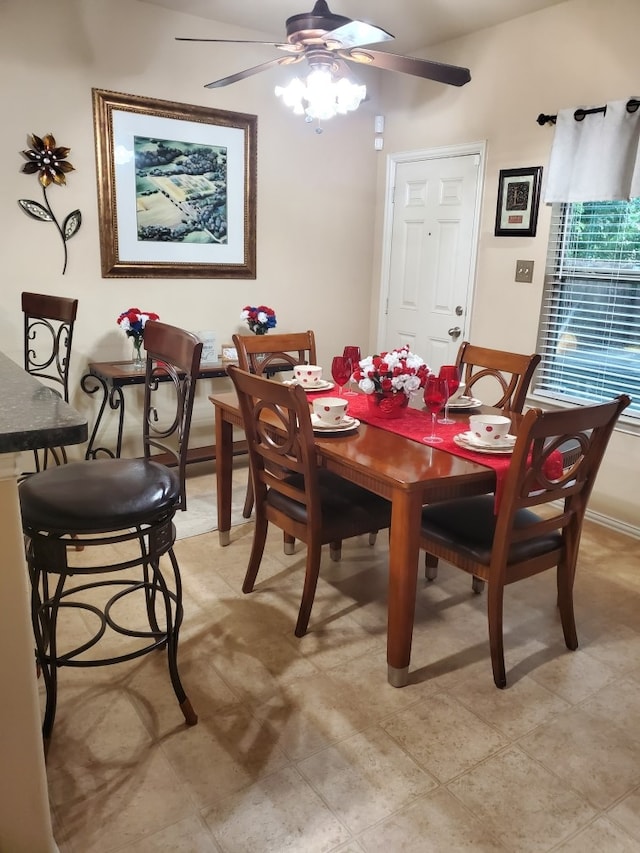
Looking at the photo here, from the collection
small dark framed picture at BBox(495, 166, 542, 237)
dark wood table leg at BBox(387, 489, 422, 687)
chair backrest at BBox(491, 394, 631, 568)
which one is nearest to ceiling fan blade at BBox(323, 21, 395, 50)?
chair backrest at BBox(491, 394, 631, 568)

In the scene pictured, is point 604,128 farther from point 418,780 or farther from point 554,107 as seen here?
point 418,780

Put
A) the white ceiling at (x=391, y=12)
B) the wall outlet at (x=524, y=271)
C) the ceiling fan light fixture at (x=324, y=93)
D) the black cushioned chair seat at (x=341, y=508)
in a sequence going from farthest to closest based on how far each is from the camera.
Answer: the wall outlet at (x=524, y=271), the white ceiling at (x=391, y=12), the ceiling fan light fixture at (x=324, y=93), the black cushioned chair seat at (x=341, y=508)

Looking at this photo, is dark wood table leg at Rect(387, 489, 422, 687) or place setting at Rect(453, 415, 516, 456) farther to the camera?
place setting at Rect(453, 415, 516, 456)

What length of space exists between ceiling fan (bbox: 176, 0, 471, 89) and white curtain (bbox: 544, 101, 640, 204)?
111 centimetres

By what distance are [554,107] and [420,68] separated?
1.40 metres

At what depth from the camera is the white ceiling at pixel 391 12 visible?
350cm

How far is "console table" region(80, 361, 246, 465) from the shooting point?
3531 mm

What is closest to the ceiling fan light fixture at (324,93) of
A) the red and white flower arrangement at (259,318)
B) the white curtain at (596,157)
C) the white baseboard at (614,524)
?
the white curtain at (596,157)

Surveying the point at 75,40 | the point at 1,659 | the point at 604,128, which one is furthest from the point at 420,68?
the point at 1,659

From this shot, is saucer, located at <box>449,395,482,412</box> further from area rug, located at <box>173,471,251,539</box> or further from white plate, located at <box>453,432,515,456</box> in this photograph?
area rug, located at <box>173,471,251,539</box>

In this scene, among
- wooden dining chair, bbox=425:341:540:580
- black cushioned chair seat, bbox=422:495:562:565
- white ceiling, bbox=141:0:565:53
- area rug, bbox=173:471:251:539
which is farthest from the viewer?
white ceiling, bbox=141:0:565:53

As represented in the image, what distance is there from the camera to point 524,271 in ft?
12.5

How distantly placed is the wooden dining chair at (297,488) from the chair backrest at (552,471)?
0.53 metres

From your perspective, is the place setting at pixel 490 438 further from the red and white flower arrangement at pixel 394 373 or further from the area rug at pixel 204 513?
the area rug at pixel 204 513
